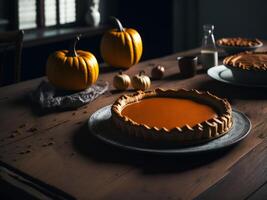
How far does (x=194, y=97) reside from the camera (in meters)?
1.40

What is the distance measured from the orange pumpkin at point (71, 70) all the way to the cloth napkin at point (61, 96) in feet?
0.09

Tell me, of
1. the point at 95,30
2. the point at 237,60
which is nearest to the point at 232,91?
the point at 237,60

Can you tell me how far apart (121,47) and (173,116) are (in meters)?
0.69

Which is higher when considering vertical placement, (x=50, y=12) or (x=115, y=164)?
(x=50, y=12)

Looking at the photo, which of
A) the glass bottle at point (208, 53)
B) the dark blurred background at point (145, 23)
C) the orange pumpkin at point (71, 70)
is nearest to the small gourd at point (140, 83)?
the orange pumpkin at point (71, 70)

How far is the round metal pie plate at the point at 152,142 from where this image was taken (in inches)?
43.8

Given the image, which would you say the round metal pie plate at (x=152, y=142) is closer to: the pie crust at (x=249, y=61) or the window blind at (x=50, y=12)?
the pie crust at (x=249, y=61)

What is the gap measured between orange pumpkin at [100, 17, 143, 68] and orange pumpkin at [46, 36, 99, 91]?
0.30 metres

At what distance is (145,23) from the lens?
3.88 metres

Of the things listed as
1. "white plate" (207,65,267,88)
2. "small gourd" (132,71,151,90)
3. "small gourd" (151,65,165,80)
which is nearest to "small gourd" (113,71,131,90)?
"small gourd" (132,71,151,90)

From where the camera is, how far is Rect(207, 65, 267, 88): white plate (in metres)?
1.64

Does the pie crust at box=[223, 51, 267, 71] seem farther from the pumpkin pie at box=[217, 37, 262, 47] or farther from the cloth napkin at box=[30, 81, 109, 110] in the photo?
the cloth napkin at box=[30, 81, 109, 110]

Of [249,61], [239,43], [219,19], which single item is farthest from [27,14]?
[249,61]

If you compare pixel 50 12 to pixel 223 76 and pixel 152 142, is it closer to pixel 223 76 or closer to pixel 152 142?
pixel 223 76
